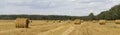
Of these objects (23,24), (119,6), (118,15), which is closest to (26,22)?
(23,24)

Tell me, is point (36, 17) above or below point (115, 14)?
below

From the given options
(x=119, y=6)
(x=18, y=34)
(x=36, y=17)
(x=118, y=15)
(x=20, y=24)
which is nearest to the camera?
(x=18, y=34)

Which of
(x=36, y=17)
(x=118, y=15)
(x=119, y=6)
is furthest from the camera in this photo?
(x=36, y=17)

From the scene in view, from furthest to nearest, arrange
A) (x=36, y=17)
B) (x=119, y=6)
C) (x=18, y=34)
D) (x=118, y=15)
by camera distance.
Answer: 1. (x=36, y=17)
2. (x=119, y=6)
3. (x=118, y=15)
4. (x=18, y=34)

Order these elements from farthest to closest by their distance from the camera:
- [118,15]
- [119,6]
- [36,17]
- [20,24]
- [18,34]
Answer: [36,17]
[119,6]
[118,15]
[20,24]
[18,34]

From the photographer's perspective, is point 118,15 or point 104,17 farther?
point 104,17

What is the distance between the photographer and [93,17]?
152m

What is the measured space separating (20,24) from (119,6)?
3461 inches

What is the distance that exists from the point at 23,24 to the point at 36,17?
391 feet

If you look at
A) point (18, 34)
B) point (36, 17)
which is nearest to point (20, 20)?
point (18, 34)

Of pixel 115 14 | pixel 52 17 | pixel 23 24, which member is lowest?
pixel 52 17

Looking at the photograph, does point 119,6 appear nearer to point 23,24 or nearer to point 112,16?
point 112,16

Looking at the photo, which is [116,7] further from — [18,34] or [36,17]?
[18,34]

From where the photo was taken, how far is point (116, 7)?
11462cm
